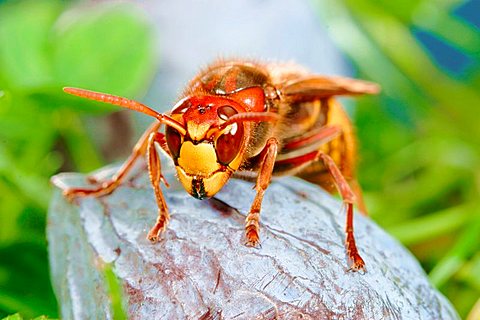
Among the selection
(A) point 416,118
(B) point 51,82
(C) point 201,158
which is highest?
(C) point 201,158

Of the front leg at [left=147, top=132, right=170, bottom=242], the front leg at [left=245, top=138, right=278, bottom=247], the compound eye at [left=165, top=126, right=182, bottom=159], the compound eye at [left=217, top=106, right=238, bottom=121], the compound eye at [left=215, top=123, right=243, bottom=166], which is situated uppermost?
the compound eye at [left=217, top=106, right=238, bottom=121]

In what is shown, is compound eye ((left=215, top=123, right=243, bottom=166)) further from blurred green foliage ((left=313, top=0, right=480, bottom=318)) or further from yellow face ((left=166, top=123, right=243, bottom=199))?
blurred green foliage ((left=313, top=0, right=480, bottom=318))

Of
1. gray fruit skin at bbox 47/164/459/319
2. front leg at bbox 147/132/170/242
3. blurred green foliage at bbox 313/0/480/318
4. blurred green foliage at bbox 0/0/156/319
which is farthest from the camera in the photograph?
blurred green foliage at bbox 313/0/480/318

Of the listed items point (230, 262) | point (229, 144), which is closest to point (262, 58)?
point (229, 144)

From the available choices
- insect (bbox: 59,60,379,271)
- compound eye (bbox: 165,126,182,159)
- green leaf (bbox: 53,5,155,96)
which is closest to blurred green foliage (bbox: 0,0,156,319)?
green leaf (bbox: 53,5,155,96)

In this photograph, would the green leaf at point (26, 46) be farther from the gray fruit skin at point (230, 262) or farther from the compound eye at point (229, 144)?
the compound eye at point (229, 144)

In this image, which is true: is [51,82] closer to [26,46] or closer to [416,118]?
[26,46]
